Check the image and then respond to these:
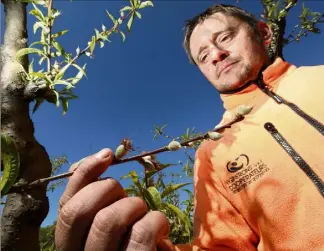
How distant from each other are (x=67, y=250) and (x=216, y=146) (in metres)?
0.97

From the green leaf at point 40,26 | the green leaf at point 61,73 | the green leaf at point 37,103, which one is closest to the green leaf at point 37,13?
the green leaf at point 40,26

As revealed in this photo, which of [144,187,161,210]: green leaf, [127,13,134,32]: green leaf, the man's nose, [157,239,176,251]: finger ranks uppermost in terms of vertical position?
[127,13,134,32]: green leaf

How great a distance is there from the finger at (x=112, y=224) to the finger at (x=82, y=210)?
0.02 meters

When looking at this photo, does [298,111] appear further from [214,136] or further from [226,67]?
[214,136]

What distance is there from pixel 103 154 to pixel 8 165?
0.20 m

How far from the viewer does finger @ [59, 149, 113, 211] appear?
0.58m

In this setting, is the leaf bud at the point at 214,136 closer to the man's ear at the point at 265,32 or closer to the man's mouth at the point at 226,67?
the man's mouth at the point at 226,67

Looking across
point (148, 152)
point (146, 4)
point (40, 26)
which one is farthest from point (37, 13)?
point (148, 152)

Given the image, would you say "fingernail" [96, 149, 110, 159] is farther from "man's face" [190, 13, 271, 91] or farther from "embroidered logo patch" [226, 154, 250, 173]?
"man's face" [190, 13, 271, 91]

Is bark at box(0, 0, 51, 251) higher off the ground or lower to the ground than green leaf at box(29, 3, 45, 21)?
lower

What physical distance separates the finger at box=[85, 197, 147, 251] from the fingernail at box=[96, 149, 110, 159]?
0.41ft

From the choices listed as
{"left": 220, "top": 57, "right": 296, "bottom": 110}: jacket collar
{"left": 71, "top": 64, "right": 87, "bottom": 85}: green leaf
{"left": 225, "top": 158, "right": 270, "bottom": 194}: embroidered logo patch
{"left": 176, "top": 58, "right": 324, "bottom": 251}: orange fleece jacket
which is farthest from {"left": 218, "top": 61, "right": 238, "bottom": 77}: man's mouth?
{"left": 71, "top": 64, "right": 87, "bottom": 85}: green leaf

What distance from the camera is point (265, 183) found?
1300mm

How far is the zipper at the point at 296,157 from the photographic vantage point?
3.93ft
